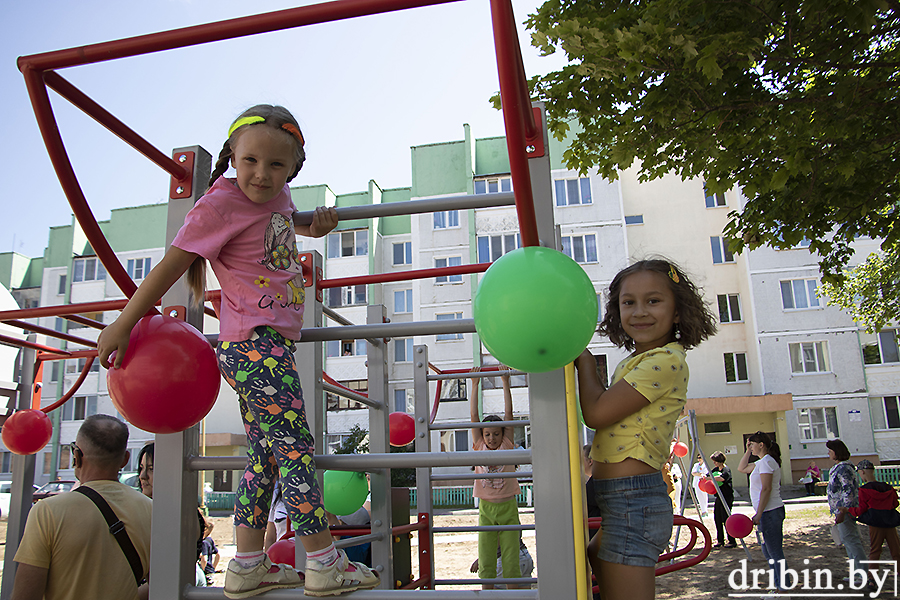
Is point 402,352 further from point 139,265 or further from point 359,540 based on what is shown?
point 359,540

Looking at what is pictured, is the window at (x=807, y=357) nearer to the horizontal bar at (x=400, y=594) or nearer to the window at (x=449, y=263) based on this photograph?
the window at (x=449, y=263)

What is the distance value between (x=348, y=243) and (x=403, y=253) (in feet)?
7.92

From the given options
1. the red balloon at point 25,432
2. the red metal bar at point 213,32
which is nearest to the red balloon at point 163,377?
the red metal bar at point 213,32

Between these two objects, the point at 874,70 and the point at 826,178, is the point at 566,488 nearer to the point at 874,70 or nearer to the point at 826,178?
the point at 874,70

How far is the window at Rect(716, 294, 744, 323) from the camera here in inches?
997

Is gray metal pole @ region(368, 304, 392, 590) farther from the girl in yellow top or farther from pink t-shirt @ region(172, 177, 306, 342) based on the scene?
the girl in yellow top

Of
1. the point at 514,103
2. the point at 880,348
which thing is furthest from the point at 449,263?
the point at 514,103

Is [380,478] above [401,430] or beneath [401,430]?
beneath

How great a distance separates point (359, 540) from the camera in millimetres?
3434

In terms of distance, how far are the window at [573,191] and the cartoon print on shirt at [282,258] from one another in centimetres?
2437

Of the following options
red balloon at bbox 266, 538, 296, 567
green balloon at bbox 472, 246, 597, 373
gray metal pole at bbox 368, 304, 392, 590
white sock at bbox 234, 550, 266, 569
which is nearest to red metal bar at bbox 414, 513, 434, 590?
gray metal pole at bbox 368, 304, 392, 590

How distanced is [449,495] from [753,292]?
13.8 m

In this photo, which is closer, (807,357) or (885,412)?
(885,412)

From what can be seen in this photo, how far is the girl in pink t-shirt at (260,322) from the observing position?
1675 mm
